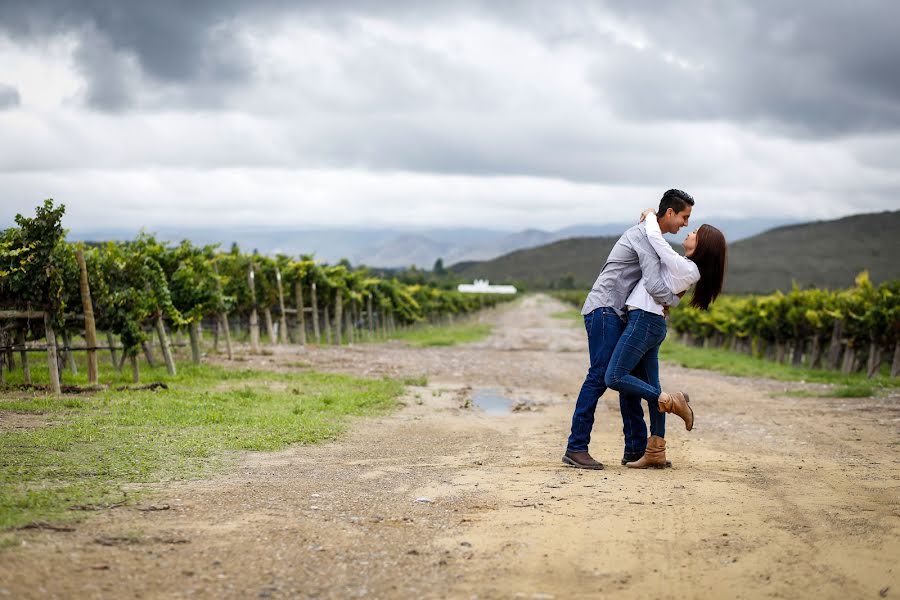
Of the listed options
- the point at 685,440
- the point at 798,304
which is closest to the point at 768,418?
the point at 685,440

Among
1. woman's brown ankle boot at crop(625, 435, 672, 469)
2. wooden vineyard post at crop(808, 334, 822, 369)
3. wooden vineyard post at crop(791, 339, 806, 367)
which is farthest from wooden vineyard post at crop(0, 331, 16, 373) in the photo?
wooden vineyard post at crop(791, 339, 806, 367)

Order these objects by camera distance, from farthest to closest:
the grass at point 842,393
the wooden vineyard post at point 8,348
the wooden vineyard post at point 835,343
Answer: the wooden vineyard post at point 835,343, the grass at point 842,393, the wooden vineyard post at point 8,348

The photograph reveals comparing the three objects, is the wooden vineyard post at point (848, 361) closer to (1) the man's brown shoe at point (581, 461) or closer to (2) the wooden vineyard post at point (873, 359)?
(2) the wooden vineyard post at point (873, 359)

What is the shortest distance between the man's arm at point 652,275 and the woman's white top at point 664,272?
0.04 m

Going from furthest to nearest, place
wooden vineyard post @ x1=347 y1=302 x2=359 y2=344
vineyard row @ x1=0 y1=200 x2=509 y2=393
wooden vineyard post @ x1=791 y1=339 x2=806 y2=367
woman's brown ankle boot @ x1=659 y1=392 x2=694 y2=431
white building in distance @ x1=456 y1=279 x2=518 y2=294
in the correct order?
white building in distance @ x1=456 y1=279 x2=518 y2=294, wooden vineyard post @ x1=347 y1=302 x2=359 y2=344, wooden vineyard post @ x1=791 y1=339 x2=806 y2=367, vineyard row @ x1=0 y1=200 x2=509 y2=393, woman's brown ankle boot @ x1=659 y1=392 x2=694 y2=431

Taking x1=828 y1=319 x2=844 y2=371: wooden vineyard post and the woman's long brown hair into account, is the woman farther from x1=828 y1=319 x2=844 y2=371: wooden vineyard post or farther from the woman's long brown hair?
x1=828 y1=319 x2=844 y2=371: wooden vineyard post

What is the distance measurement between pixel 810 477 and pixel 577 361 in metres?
20.5

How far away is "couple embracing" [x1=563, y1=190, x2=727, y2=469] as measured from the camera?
7473 millimetres

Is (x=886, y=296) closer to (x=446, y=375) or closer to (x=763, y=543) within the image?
(x=446, y=375)

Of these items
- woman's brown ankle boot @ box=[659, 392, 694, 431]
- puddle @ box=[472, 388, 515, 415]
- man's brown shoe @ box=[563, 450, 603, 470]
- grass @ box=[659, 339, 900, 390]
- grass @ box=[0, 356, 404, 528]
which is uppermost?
woman's brown ankle boot @ box=[659, 392, 694, 431]

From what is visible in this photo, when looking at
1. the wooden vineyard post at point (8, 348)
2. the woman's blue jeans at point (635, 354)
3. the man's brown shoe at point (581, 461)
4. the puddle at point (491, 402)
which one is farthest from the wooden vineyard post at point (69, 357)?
the woman's blue jeans at point (635, 354)

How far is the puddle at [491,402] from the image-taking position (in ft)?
47.2

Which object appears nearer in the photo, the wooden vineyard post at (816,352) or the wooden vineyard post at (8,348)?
the wooden vineyard post at (8,348)

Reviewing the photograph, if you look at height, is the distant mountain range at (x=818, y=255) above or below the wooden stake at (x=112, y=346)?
above
